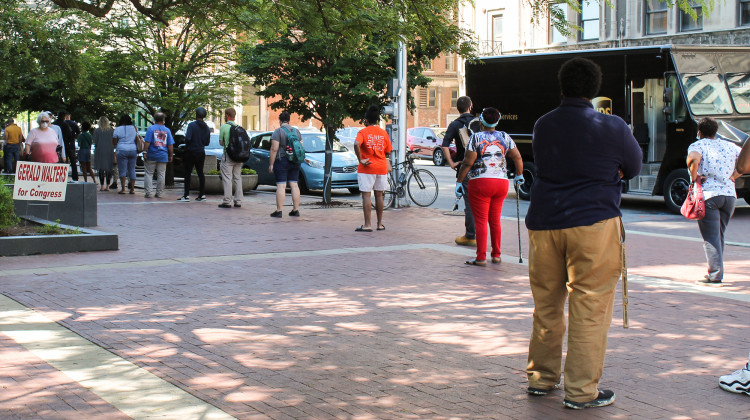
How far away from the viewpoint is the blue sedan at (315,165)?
68.3ft

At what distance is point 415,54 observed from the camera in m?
17.5

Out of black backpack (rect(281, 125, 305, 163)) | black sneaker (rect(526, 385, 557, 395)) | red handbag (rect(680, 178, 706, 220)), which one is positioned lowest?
black sneaker (rect(526, 385, 557, 395))

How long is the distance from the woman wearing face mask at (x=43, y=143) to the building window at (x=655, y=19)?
2443 cm

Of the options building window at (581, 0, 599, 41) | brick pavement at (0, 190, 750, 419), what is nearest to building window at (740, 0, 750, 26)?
building window at (581, 0, 599, 41)

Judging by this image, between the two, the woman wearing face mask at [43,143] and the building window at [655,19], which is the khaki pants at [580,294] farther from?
the building window at [655,19]

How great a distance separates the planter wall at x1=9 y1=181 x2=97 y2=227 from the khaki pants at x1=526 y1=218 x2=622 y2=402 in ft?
30.9

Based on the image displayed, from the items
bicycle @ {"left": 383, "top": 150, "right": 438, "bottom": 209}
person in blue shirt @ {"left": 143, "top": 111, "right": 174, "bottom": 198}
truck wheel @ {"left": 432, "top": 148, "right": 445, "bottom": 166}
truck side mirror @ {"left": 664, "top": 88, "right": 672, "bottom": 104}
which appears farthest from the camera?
truck wheel @ {"left": 432, "top": 148, "right": 445, "bottom": 166}

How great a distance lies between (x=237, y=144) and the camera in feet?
54.4

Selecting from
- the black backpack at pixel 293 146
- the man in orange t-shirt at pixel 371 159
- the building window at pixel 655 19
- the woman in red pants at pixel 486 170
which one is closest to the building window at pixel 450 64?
the building window at pixel 655 19

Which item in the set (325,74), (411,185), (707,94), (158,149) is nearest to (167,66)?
(158,149)

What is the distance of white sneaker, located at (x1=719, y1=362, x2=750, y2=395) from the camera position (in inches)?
195

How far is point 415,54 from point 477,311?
10945 millimetres

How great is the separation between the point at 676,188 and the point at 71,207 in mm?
10517

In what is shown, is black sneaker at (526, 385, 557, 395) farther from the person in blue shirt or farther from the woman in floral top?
the person in blue shirt
